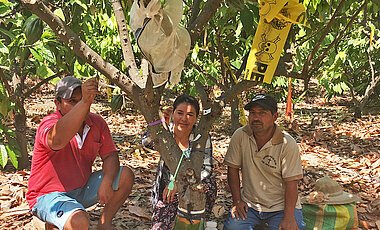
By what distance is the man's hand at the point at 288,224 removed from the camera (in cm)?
223

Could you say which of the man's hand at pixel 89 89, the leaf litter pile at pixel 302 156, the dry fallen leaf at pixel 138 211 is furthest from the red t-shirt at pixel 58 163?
the dry fallen leaf at pixel 138 211

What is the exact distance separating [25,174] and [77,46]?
2.30 metres

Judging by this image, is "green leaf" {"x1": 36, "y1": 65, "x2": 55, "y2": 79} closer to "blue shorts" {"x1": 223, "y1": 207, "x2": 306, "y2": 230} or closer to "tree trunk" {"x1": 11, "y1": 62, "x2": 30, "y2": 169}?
"tree trunk" {"x1": 11, "y1": 62, "x2": 30, "y2": 169}

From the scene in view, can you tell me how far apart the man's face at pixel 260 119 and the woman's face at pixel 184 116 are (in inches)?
15.2

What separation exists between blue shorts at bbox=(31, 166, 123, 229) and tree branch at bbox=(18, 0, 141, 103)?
0.72m

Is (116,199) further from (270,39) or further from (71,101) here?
(270,39)

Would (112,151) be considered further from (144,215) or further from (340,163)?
(340,163)

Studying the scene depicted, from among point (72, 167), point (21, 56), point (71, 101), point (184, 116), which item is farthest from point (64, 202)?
point (21, 56)

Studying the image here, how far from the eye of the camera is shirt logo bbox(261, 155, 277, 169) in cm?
237

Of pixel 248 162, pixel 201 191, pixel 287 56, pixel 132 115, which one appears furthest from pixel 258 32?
pixel 132 115

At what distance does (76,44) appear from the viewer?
5.78ft

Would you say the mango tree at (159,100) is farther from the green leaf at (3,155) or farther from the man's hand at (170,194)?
the green leaf at (3,155)

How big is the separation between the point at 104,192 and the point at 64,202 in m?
0.23

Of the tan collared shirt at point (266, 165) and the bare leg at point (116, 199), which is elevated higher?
the tan collared shirt at point (266, 165)
